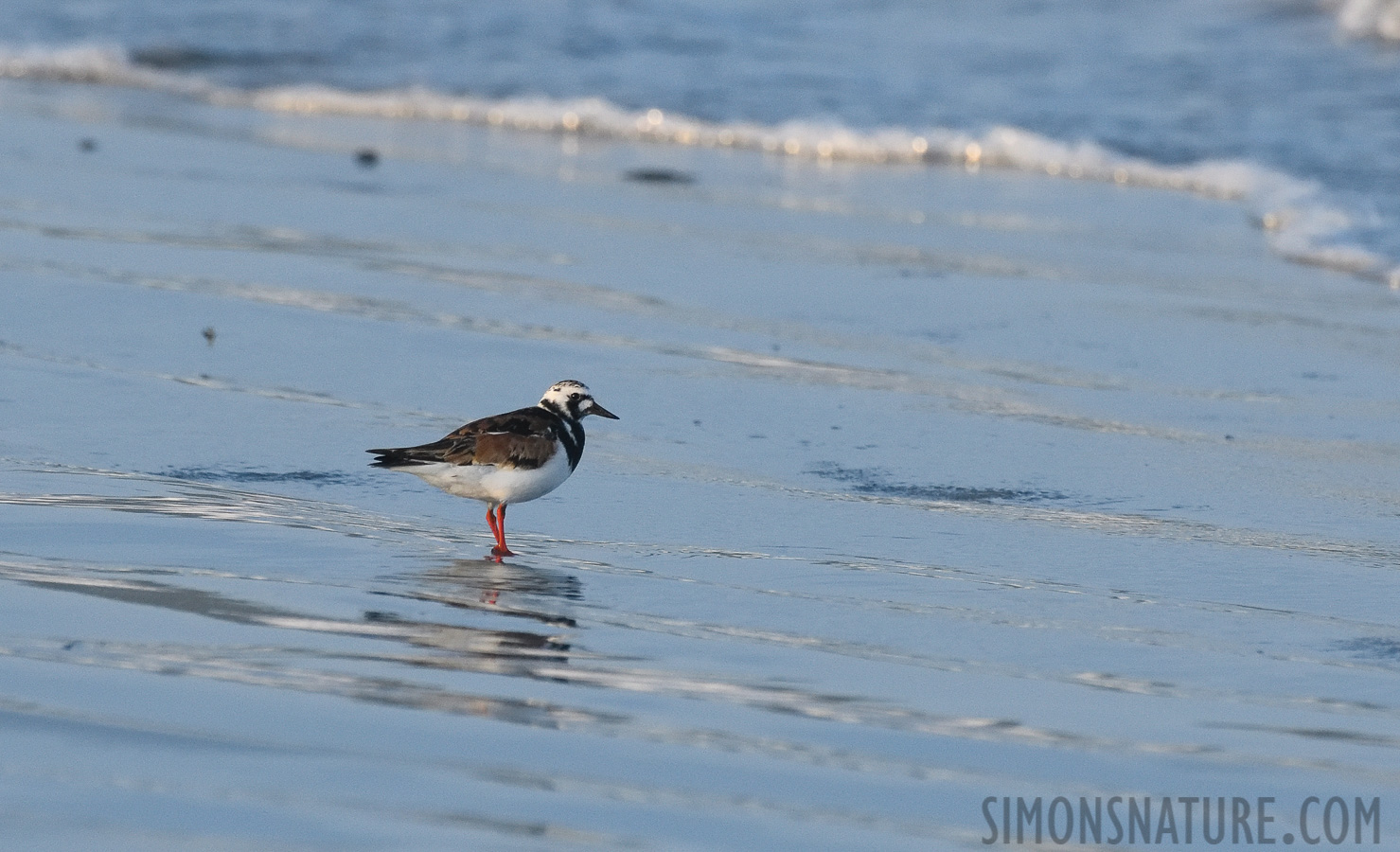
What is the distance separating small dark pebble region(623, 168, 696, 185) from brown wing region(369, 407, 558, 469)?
6414mm

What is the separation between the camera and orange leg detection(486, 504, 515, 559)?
558 cm

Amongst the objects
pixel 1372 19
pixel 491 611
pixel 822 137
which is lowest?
pixel 491 611

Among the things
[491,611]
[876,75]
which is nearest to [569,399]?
[491,611]

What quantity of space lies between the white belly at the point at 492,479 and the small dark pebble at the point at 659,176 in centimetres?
650

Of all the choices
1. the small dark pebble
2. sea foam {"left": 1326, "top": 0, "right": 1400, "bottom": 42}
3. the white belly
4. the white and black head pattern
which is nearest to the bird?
the white belly

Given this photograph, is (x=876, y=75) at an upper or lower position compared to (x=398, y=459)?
upper

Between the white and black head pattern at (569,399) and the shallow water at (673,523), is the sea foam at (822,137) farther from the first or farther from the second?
the white and black head pattern at (569,399)

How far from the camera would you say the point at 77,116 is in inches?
526

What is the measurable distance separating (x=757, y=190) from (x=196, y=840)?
8.98m

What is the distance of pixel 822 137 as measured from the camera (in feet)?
45.5

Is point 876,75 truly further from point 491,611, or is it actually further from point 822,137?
point 491,611

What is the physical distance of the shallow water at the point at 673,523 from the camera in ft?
12.3

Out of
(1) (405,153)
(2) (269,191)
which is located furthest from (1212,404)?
(1) (405,153)

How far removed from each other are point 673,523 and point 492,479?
61 cm
